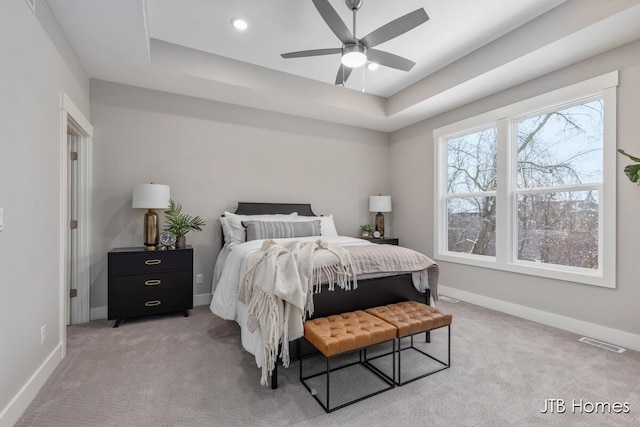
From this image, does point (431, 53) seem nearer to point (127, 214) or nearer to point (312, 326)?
point (312, 326)

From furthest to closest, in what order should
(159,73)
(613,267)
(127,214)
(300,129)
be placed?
(300,129)
(127,214)
(159,73)
(613,267)

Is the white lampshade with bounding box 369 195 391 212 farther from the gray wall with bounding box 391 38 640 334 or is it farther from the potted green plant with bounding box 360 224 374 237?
the gray wall with bounding box 391 38 640 334

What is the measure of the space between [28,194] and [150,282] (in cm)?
155

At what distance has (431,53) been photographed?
3.39 metres

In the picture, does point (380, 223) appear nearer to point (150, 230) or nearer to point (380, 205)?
point (380, 205)

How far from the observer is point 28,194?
6.14 ft

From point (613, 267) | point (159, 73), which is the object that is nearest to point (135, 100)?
point (159, 73)

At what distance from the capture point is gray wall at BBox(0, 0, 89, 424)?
1.61 meters

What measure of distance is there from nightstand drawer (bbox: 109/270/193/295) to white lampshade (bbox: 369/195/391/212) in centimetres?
294

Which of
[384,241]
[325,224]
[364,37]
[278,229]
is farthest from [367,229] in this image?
[364,37]

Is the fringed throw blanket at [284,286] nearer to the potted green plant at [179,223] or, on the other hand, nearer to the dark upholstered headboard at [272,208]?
the potted green plant at [179,223]

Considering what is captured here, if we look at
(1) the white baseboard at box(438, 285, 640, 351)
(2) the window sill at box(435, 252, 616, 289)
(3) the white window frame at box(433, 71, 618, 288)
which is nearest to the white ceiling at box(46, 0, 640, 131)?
(3) the white window frame at box(433, 71, 618, 288)

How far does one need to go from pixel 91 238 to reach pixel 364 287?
121 inches

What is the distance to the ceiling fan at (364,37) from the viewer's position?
6.85 feet
